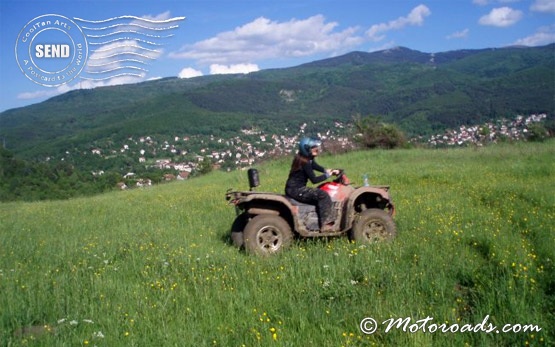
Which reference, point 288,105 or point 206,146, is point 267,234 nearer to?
point 206,146

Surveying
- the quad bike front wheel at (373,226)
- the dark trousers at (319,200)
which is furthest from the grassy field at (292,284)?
the dark trousers at (319,200)

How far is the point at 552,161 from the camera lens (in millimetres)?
15094

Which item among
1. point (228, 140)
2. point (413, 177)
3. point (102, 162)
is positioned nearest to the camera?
point (413, 177)

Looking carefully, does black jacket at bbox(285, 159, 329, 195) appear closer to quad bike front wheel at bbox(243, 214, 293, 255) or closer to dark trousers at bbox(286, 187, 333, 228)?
dark trousers at bbox(286, 187, 333, 228)

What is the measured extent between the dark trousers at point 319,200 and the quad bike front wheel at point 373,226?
474 millimetres

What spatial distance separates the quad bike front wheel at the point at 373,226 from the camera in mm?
7410

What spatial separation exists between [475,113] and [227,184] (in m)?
68.8

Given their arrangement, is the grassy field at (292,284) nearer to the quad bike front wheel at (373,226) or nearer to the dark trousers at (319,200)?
the quad bike front wheel at (373,226)

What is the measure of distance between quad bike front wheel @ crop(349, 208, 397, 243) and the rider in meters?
0.44

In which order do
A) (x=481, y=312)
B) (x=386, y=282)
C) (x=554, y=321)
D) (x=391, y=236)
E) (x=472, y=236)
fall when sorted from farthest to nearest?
(x=391, y=236) < (x=472, y=236) < (x=386, y=282) < (x=481, y=312) < (x=554, y=321)

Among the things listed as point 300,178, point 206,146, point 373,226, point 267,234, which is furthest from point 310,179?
point 206,146

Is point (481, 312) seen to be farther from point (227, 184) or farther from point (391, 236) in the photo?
point (227, 184)

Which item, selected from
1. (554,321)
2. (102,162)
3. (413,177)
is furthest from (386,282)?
(102,162)

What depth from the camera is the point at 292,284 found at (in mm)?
5414
